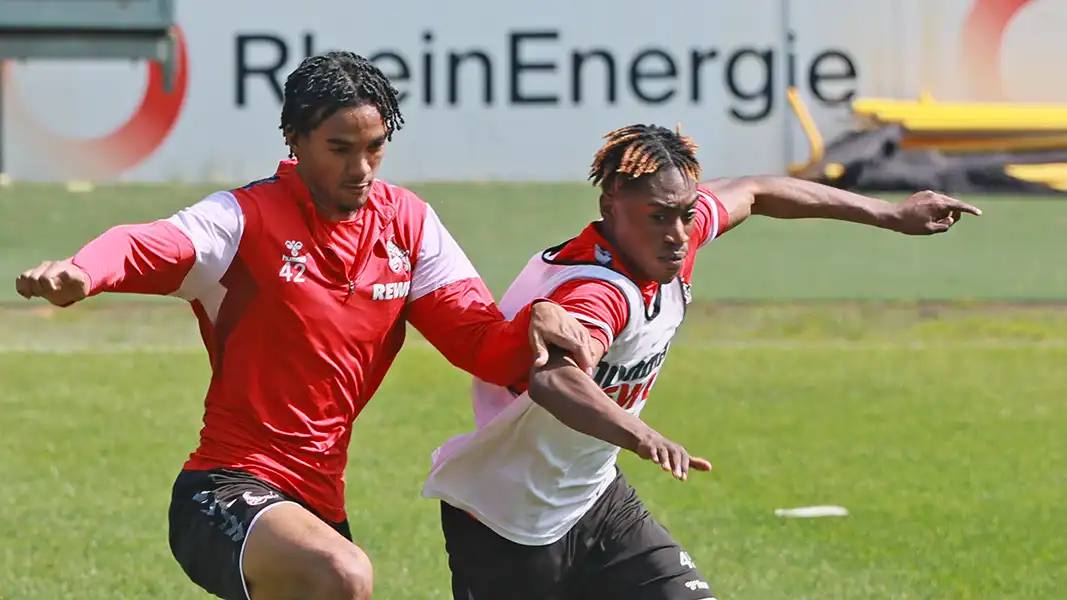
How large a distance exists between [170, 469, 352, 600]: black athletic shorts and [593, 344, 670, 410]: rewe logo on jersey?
3.11 ft

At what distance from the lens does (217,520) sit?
4793mm

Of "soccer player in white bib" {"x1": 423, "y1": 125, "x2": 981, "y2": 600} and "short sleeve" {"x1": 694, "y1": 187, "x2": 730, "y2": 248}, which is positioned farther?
"short sleeve" {"x1": 694, "y1": 187, "x2": 730, "y2": 248}

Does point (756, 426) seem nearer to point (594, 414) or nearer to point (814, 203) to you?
point (814, 203)

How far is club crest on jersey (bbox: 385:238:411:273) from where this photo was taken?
5152 mm

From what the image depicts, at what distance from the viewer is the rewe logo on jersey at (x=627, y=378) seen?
16.8 ft

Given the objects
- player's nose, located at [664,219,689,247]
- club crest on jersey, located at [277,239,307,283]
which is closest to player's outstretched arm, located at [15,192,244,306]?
club crest on jersey, located at [277,239,307,283]

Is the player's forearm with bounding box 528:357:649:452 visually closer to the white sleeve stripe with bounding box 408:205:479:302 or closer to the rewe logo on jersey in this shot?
the rewe logo on jersey

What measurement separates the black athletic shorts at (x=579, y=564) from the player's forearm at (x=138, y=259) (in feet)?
4.06

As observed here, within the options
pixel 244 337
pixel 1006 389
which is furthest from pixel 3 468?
pixel 1006 389

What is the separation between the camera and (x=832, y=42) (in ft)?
71.3

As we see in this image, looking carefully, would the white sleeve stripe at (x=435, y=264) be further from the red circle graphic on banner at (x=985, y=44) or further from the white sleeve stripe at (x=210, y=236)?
the red circle graphic on banner at (x=985, y=44)

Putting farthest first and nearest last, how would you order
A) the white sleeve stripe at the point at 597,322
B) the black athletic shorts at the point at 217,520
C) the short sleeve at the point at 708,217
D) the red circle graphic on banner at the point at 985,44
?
1. the red circle graphic on banner at the point at 985,44
2. the short sleeve at the point at 708,217
3. the white sleeve stripe at the point at 597,322
4. the black athletic shorts at the point at 217,520

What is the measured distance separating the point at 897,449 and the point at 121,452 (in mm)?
4537

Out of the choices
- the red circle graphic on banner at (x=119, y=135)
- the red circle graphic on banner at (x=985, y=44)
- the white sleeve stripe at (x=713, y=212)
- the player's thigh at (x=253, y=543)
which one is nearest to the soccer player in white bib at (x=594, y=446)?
the white sleeve stripe at (x=713, y=212)
